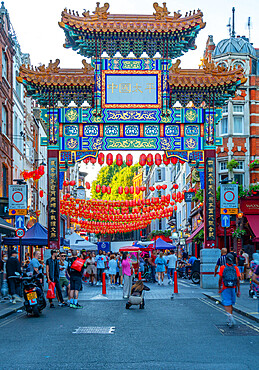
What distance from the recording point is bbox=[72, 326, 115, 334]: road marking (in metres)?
13.6

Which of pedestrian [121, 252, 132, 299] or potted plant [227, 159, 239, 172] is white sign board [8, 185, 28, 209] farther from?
potted plant [227, 159, 239, 172]

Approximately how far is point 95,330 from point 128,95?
15060mm

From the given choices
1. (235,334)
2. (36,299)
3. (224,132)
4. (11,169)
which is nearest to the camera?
(235,334)

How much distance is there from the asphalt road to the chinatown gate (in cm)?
978

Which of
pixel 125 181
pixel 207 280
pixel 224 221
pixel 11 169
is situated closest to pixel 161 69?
pixel 224 221

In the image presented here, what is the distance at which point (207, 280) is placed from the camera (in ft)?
87.1

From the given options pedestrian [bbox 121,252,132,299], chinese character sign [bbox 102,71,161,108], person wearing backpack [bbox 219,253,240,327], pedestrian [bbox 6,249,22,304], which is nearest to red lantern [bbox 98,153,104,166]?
chinese character sign [bbox 102,71,161,108]

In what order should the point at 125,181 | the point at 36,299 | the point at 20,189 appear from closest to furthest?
1. the point at 36,299
2. the point at 20,189
3. the point at 125,181

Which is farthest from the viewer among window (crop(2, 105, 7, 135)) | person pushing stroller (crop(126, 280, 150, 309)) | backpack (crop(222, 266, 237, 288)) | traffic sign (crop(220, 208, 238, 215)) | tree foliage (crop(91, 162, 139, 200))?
tree foliage (crop(91, 162, 139, 200))

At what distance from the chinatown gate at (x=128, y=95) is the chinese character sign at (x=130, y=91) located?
4 centimetres

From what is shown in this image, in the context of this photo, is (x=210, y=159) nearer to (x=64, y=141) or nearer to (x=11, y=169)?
(x=64, y=141)

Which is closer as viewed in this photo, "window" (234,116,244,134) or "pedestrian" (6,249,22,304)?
"pedestrian" (6,249,22,304)

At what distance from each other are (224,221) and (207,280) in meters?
2.66

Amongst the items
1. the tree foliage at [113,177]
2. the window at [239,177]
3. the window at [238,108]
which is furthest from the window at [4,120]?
the tree foliage at [113,177]
